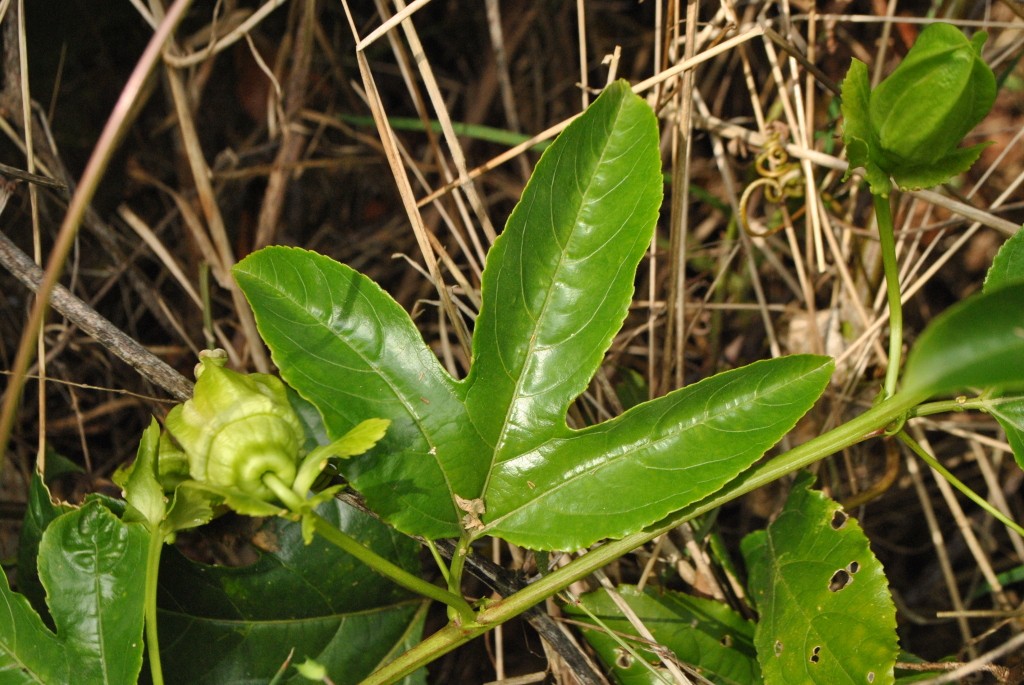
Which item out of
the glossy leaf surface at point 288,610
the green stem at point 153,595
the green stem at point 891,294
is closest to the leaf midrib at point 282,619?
the glossy leaf surface at point 288,610

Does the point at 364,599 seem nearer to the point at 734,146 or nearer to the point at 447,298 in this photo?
the point at 447,298

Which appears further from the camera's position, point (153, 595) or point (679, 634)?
point (679, 634)

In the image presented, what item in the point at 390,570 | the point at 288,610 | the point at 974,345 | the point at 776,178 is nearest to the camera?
the point at 974,345

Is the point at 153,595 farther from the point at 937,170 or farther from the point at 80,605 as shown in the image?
the point at 937,170

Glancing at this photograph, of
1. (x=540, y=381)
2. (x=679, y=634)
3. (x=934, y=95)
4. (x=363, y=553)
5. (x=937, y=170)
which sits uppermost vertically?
(x=934, y=95)

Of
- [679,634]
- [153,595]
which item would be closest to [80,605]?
[153,595]

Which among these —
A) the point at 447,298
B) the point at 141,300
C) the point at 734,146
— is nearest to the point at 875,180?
the point at 734,146

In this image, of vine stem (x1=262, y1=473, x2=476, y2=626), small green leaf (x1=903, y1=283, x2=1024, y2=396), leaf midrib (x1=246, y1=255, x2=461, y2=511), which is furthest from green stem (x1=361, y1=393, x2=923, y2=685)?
small green leaf (x1=903, y1=283, x2=1024, y2=396)

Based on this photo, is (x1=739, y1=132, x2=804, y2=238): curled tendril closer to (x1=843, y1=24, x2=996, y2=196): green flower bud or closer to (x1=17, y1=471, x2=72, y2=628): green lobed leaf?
(x1=843, y1=24, x2=996, y2=196): green flower bud
